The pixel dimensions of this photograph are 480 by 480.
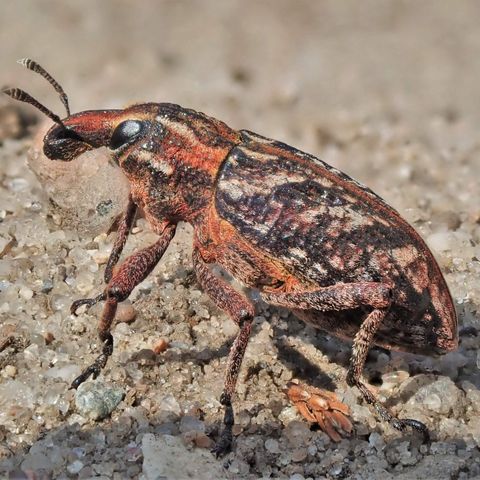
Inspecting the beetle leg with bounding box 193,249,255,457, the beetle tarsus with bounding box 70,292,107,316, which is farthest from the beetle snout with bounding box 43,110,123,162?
the beetle leg with bounding box 193,249,255,457

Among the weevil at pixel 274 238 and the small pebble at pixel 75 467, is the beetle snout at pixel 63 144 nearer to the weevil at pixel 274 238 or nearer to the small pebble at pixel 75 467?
the weevil at pixel 274 238

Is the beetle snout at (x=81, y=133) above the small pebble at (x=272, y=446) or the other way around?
above

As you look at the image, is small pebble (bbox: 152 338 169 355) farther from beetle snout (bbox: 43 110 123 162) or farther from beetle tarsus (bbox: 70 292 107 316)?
beetle snout (bbox: 43 110 123 162)

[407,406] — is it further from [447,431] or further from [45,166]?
[45,166]

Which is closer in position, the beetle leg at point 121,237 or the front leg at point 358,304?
the front leg at point 358,304

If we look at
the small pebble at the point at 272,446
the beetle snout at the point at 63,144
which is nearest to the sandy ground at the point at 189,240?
the small pebble at the point at 272,446

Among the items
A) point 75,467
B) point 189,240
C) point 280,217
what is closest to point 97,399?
point 75,467

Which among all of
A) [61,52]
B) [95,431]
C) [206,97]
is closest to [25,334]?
[95,431]

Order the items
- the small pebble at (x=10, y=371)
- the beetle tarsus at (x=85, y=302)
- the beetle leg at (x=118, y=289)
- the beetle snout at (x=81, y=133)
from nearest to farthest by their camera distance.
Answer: the beetle leg at (x=118, y=289) < the small pebble at (x=10, y=371) < the beetle snout at (x=81, y=133) < the beetle tarsus at (x=85, y=302)
